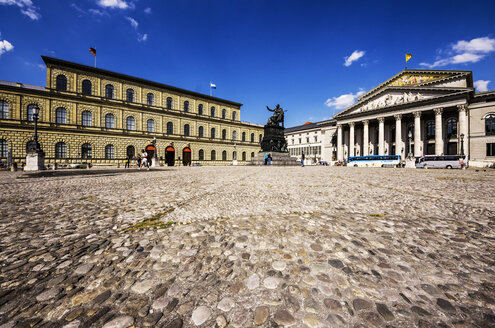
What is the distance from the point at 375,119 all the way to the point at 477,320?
41.7 meters

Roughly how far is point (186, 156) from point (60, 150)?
16.2 meters

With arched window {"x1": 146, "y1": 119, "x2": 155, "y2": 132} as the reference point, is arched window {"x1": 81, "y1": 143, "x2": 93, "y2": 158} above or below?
below

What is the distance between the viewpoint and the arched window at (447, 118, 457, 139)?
30.0 m

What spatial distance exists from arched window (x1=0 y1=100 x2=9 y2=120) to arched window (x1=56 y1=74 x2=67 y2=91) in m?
5.16

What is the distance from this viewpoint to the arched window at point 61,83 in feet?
79.6

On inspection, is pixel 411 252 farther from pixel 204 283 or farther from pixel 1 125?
pixel 1 125

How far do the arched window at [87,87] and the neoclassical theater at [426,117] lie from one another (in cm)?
4261

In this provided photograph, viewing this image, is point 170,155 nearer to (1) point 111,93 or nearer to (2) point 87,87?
(1) point 111,93

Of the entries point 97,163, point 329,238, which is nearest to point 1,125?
point 97,163

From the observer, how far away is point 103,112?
87.8 feet

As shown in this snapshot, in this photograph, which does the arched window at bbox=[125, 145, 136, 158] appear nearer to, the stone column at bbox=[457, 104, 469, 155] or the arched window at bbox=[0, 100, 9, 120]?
the arched window at bbox=[0, 100, 9, 120]

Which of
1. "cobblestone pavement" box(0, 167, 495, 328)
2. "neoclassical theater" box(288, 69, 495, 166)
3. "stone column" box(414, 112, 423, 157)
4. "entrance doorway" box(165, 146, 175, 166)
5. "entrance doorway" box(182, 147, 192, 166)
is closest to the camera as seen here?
"cobblestone pavement" box(0, 167, 495, 328)

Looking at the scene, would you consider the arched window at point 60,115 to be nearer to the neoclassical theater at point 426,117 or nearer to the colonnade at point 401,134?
the neoclassical theater at point 426,117

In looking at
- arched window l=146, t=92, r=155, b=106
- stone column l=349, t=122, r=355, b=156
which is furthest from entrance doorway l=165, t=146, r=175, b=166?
stone column l=349, t=122, r=355, b=156
